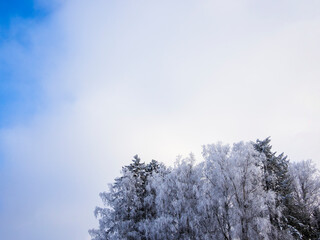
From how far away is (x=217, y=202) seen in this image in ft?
71.9

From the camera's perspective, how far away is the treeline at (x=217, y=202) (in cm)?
2030

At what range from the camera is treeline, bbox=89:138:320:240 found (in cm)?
2030

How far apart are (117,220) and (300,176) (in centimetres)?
2561

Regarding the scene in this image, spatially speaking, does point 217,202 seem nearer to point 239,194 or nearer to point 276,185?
point 239,194

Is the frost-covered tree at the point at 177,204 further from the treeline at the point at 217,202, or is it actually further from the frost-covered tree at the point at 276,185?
the frost-covered tree at the point at 276,185

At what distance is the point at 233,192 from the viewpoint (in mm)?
21469

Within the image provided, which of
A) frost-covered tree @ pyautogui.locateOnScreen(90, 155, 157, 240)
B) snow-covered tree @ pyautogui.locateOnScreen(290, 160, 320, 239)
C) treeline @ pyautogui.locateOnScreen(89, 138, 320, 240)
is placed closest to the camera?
treeline @ pyautogui.locateOnScreen(89, 138, 320, 240)

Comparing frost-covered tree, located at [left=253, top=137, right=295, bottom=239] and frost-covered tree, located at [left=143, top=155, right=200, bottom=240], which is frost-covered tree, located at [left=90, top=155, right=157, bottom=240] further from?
frost-covered tree, located at [left=253, top=137, right=295, bottom=239]

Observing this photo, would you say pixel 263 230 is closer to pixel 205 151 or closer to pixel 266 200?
pixel 266 200

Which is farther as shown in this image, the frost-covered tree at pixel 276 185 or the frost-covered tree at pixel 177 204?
the frost-covered tree at pixel 177 204

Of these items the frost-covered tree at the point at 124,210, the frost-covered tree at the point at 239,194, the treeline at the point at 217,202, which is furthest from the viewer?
the frost-covered tree at the point at 124,210

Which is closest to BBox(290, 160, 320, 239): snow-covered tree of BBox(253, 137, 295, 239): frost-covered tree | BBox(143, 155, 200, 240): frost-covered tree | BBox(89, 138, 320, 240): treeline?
BBox(89, 138, 320, 240): treeline

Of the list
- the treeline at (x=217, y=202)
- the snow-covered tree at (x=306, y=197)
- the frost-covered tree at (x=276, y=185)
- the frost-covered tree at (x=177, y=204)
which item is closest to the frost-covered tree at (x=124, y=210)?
the treeline at (x=217, y=202)

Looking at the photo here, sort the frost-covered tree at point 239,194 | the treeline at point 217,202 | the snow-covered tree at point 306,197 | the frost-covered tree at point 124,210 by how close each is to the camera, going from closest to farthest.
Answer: the frost-covered tree at point 239,194
the treeline at point 217,202
the snow-covered tree at point 306,197
the frost-covered tree at point 124,210
